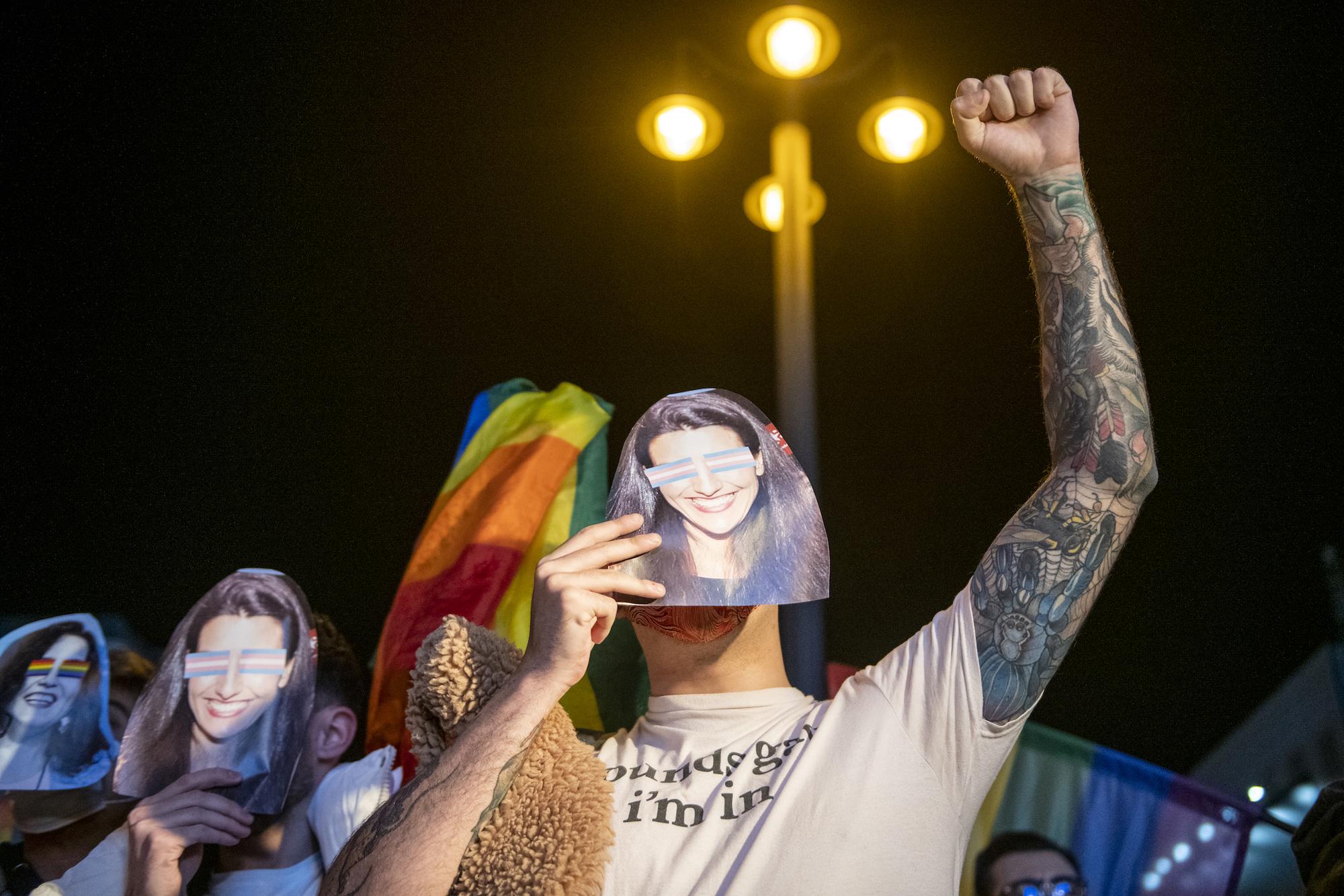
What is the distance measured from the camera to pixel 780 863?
123 centimetres

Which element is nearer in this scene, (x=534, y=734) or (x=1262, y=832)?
(x=534, y=734)

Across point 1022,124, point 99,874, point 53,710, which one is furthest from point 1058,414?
point 53,710

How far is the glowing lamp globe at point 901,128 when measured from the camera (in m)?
2.85

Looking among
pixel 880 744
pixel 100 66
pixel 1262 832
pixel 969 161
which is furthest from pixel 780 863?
pixel 100 66

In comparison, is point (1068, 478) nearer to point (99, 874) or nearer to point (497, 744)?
point (497, 744)

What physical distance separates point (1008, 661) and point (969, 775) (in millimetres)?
166

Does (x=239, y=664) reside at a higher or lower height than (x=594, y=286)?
lower

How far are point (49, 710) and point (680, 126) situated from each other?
2249mm

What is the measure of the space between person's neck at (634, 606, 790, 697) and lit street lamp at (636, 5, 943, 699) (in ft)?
2.30

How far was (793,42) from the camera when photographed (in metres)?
2.70

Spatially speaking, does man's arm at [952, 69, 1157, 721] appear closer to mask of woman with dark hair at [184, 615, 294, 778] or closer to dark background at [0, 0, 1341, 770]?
mask of woman with dark hair at [184, 615, 294, 778]

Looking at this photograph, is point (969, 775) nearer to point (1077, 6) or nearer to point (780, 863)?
point (780, 863)

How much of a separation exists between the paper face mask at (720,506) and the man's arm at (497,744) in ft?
0.50

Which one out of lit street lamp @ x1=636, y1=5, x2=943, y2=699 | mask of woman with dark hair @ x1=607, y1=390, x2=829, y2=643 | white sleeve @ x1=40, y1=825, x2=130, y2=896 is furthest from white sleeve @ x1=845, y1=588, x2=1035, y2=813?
white sleeve @ x1=40, y1=825, x2=130, y2=896
